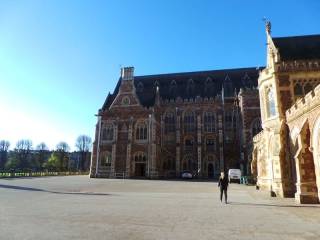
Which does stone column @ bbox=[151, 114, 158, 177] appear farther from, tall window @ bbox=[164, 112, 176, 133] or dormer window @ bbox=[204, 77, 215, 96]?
dormer window @ bbox=[204, 77, 215, 96]

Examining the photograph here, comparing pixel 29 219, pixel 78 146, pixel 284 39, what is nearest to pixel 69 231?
pixel 29 219

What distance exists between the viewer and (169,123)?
55875mm

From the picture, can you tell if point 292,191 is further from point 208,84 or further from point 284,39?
point 208,84

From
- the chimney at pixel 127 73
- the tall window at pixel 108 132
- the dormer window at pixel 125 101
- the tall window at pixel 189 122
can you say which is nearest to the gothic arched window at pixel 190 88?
the tall window at pixel 189 122

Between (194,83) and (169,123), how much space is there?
39.9 ft

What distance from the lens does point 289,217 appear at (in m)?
10.2

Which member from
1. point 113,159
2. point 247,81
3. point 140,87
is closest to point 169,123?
point 140,87

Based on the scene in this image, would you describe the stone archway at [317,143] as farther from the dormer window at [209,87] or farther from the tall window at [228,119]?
the dormer window at [209,87]

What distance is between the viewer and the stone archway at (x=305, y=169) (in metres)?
15.3

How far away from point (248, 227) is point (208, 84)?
175 feet

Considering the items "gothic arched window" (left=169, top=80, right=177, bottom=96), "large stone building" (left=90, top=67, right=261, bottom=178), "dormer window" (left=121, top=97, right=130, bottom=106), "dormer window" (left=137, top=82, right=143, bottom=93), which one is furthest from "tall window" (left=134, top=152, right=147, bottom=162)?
"dormer window" (left=137, top=82, right=143, bottom=93)

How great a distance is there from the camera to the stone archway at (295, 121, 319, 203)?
15.3 m

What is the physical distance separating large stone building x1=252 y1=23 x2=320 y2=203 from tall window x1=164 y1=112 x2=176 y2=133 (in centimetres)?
3001

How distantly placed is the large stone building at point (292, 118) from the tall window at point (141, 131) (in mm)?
25894
